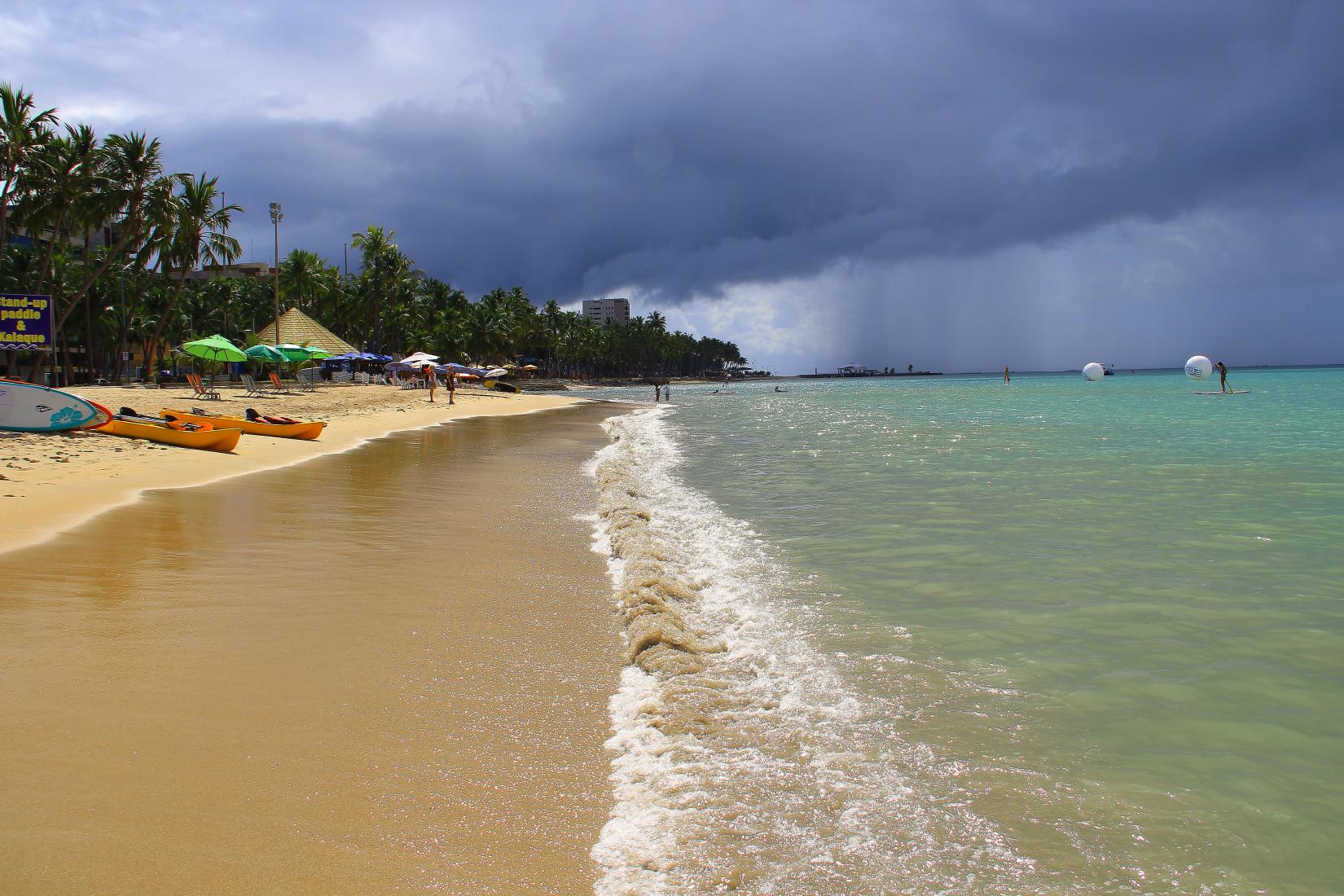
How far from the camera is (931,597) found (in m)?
6.50

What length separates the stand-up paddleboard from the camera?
1533cm

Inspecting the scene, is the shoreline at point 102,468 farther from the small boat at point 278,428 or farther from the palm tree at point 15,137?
the palm tree at point 15,137

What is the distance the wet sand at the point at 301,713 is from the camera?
288 centimetres

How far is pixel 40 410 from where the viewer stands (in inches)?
611

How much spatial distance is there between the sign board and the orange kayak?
1082 cm

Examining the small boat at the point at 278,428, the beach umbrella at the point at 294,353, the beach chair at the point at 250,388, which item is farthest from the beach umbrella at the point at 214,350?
the small boat at the point at 278,428

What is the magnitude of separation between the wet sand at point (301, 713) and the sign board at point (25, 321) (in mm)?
20323

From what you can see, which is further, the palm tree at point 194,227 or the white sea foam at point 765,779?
the palm tree at point 194,227

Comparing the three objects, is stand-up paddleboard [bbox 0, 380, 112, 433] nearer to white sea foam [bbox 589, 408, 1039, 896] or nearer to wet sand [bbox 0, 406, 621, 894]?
wet sand [bbox 0, 406, 621, 894]

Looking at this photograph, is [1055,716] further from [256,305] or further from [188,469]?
[256,305]

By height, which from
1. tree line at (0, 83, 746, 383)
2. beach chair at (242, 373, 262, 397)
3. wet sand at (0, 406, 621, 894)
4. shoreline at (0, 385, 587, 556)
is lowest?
wet sand at (0, 406, 621, 894)

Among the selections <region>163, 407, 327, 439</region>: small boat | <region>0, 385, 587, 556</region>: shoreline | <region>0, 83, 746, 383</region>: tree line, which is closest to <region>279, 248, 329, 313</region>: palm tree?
<region>0, 83, 746, 383</region>: tree line

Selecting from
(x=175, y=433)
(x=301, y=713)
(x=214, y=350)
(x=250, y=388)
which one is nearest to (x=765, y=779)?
(x=301, y=713)

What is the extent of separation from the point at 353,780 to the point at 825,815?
77.9 inches
